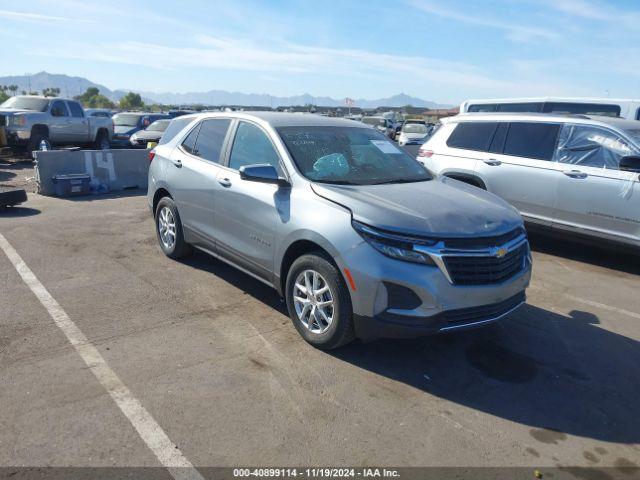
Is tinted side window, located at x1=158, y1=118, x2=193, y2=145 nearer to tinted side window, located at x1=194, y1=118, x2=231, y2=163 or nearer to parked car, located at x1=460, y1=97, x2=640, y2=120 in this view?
tinted side window, located at x1=194, y1=118, x2=231, y2=163

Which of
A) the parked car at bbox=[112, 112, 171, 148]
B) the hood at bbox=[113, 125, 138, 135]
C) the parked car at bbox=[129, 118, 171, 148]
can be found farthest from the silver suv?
the hood at bbox=[113, 125, 138, 135]

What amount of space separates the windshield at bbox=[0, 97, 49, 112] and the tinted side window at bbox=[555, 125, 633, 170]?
15.1 metres

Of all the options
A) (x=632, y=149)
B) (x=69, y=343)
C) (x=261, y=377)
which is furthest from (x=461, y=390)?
(x=632, y=149)

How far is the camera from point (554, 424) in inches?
129

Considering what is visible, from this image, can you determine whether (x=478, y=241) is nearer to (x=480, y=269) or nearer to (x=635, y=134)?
(x=480, y=269)

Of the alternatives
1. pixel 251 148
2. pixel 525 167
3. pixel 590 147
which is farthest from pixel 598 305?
pixel 251 148

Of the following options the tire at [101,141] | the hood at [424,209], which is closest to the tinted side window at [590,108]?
the hood at [424,209]

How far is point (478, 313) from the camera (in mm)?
3713

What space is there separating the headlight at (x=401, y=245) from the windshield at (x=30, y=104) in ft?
51.4

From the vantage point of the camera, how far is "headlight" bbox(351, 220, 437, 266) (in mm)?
3539

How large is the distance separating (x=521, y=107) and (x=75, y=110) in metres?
13.8

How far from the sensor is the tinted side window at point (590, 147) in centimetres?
642

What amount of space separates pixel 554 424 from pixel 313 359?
1707mm

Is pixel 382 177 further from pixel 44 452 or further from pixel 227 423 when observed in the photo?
pixel 44 452
